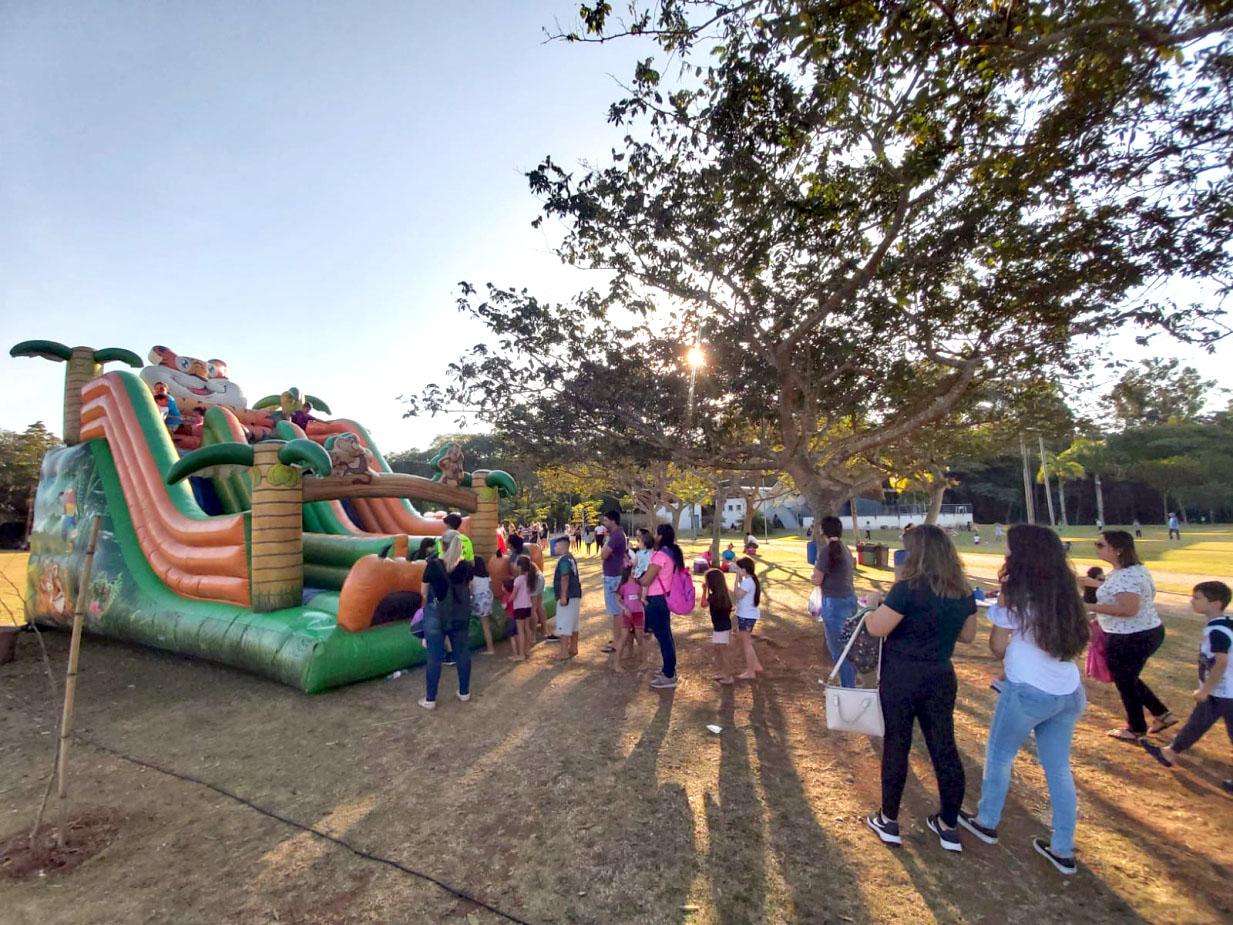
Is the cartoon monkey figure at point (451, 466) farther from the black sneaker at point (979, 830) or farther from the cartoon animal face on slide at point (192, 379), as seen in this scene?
the black sneaker at point (979, 830)

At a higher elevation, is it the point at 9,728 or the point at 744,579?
the point at 744,579

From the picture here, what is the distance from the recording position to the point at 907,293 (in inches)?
291

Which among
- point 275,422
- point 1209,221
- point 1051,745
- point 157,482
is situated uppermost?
point 1209,221

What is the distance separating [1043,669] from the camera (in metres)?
2.95

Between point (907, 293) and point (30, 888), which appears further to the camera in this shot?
point (907, 293)

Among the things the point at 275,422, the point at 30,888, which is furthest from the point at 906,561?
the point at 275,422

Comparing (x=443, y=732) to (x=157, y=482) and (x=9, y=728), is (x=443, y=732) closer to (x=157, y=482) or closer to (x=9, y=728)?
(x=9, y=728)

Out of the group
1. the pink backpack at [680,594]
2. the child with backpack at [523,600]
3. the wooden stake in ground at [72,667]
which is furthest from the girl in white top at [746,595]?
the wooden stake in ground at [72,667]

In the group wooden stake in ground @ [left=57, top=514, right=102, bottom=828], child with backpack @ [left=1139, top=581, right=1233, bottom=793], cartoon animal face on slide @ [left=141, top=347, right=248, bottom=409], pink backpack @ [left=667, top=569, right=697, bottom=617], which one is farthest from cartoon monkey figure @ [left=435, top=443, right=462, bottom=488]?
child with backpack @ [left=1139, top=581, right=1233, bottom=793]

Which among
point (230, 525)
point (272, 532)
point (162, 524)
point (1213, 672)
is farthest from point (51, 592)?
point (1213, 672)

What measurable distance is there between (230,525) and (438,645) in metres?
3.18

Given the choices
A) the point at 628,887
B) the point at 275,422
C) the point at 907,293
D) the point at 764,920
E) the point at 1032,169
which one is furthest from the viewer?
the point at 275,422

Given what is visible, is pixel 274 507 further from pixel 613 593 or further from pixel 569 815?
pixel 569 815

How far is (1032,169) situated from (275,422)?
1102 centimetres
